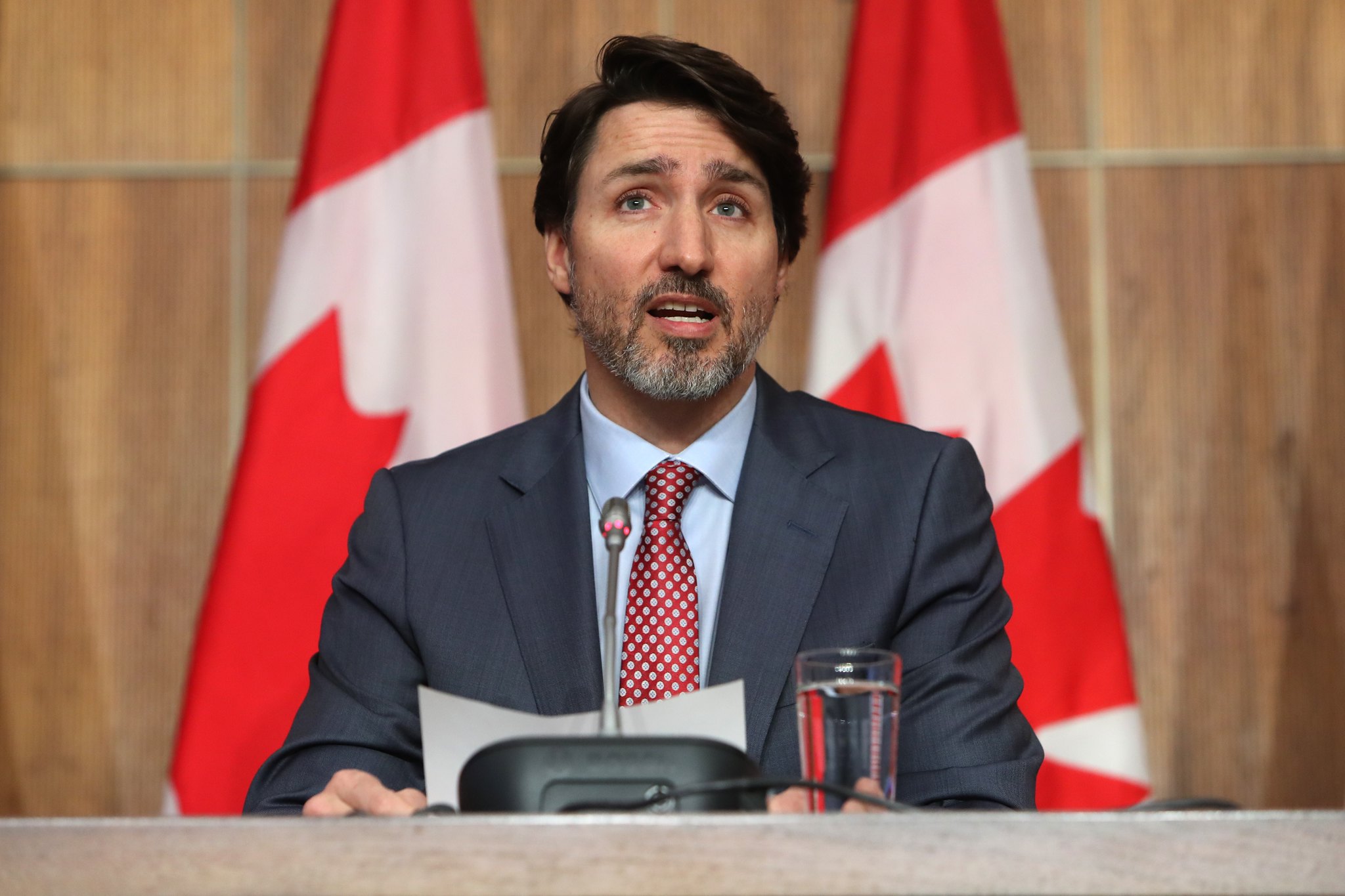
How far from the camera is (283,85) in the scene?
3.03m

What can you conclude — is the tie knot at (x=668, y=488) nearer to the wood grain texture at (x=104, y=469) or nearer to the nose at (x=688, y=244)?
the nose at (x=688, y=244)

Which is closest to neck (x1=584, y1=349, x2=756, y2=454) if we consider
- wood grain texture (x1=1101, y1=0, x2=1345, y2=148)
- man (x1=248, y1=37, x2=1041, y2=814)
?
man (x1=248, y1=37, x2=1041, y2=814)

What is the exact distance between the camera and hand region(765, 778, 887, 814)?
47.3 inches

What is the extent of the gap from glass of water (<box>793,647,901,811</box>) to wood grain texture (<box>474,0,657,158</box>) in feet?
6.62

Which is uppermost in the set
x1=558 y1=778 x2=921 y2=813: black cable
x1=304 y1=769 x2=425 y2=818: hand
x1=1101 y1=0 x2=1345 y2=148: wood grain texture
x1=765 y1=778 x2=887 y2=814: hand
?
x1=1101 y1=0 x2=1345 y2=148: wood grain texture

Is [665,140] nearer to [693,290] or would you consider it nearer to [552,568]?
[693,290]

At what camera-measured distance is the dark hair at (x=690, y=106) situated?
2.16 meters

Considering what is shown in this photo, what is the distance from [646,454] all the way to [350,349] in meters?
0.87

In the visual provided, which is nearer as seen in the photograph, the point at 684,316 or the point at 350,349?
the point at 684,316

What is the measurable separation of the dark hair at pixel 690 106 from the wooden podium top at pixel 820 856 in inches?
57.5

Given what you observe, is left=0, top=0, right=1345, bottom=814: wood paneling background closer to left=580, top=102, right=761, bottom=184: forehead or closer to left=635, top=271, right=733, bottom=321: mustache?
left=580, top=102, right=761, bottom=184: forehead

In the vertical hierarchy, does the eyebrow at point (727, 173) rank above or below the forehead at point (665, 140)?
below

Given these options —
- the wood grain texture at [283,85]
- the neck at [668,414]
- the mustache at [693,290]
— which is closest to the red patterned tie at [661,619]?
the neck at [668,414]

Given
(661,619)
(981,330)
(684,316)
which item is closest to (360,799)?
(661,619)
